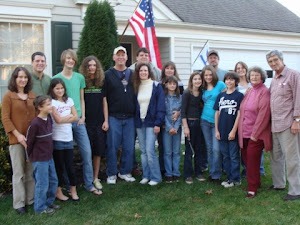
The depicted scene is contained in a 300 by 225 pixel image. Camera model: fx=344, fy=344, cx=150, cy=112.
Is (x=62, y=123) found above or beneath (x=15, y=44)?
beneath

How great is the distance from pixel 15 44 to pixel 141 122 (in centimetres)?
346

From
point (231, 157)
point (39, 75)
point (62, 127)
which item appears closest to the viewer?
point (62, 127)

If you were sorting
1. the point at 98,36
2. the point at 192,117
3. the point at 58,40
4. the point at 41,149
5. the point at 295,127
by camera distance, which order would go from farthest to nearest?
the point at 58,40, the point at 98,36, the point at 192,117, the point at 295,127, the point at 41,149

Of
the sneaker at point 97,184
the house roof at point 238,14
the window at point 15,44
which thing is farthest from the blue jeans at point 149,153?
the house roof at point 238,14

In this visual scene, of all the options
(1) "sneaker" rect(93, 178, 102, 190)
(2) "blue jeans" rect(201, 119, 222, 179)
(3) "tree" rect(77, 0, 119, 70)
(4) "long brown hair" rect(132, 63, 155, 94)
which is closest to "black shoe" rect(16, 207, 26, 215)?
(1) "sneaker" rect(93, 178, 102, 190)

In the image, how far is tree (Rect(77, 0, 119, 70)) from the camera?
22.2 ft

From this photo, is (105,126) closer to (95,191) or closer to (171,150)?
(95,191)

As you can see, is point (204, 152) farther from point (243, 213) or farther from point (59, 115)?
point (59, 115)

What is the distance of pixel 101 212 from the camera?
4.32 m

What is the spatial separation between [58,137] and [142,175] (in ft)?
6.04

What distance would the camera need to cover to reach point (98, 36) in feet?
22.2

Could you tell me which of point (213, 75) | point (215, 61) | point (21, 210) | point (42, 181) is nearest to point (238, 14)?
point (215, 61)

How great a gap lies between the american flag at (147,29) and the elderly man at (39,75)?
2720 millimetres

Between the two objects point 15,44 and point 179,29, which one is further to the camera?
point 179,29
